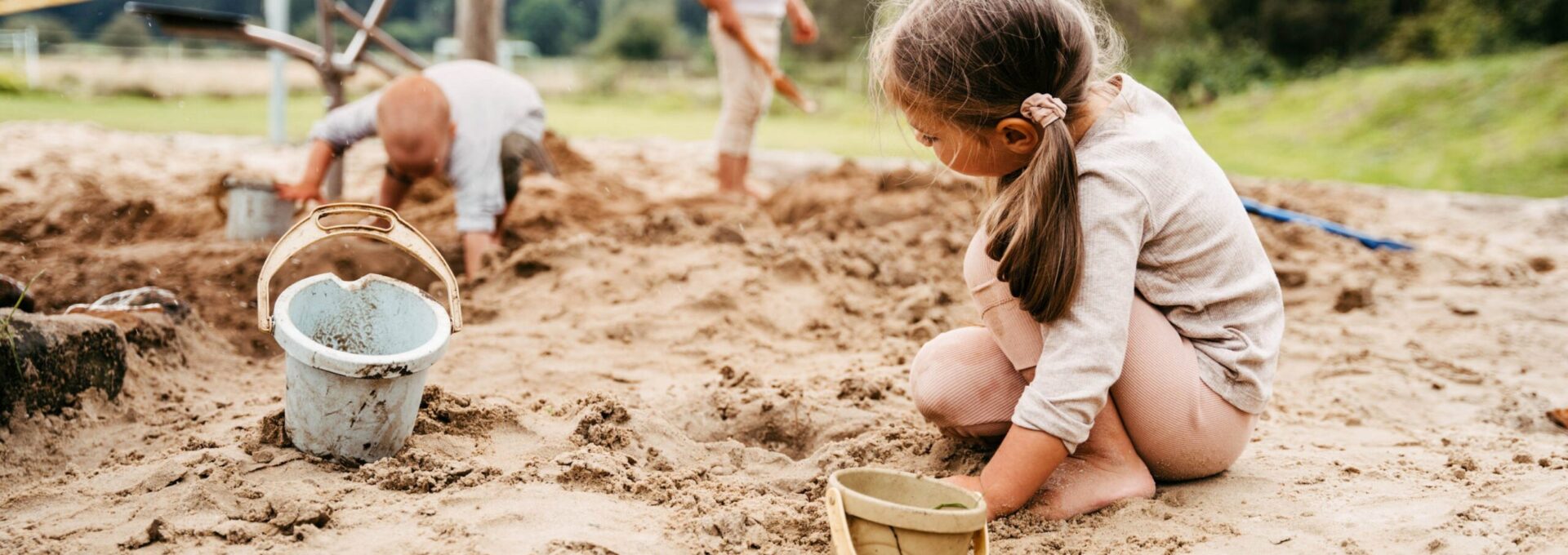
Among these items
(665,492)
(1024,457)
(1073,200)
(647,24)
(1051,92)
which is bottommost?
(647,24)

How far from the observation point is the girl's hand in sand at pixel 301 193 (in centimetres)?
394

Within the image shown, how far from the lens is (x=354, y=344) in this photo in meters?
2.16

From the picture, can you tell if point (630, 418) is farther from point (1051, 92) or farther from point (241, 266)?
point (241, 266)

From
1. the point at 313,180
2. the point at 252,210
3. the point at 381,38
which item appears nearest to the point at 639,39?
the point at 381,38

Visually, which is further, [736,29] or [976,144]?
[736,29]

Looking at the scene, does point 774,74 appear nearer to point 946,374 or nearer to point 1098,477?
point 946,374

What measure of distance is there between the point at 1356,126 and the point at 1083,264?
10.4m

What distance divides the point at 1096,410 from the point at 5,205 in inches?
181

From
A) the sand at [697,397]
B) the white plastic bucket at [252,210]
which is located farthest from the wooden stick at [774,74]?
the white plastic bucket at [252,210]

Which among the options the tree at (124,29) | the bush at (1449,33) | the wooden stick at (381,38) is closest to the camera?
the wooden stick at (381,38)

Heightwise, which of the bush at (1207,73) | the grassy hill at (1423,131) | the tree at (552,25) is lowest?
the tree at (552,25)

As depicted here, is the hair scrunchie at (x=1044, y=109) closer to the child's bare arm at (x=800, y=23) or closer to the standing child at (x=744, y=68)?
the standing child at (x=744, y=68)

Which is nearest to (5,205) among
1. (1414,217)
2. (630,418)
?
(630,418)

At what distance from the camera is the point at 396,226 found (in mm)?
2094
